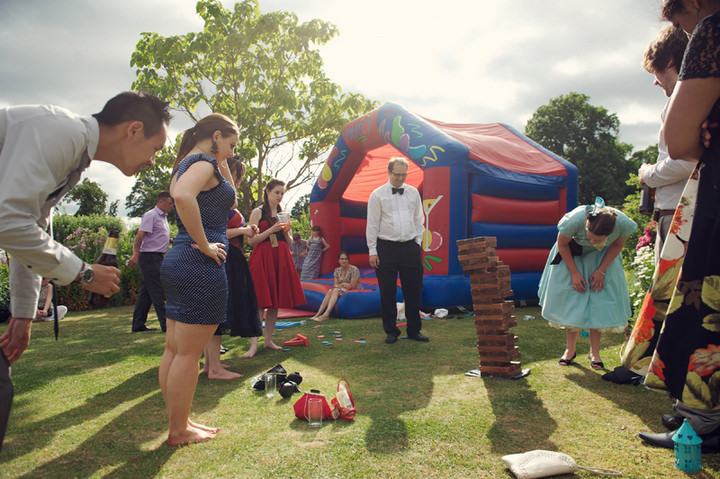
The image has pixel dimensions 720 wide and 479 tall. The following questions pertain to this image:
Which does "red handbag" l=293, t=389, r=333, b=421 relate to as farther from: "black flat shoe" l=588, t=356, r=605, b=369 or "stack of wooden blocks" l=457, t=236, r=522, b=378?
"black flat shoe" l=588, t=356, r=605, b=369

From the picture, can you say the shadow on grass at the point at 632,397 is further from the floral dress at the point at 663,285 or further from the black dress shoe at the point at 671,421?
the floral dress at the point at 663,285

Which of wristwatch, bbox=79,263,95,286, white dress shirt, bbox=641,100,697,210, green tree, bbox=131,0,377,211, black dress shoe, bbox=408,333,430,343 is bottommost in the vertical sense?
black dress shoe, bbox=408,333,430,343

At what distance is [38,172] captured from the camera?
4.36 feet

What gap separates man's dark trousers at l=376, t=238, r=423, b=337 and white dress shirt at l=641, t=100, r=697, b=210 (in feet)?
8.95

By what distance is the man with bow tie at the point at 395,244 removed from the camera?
5094mm

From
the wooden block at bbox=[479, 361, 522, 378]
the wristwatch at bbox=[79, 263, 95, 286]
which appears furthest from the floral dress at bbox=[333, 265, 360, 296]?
the wristwatch at bbox=[79, 263, 95, 286]

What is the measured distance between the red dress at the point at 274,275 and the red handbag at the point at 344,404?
6.53 feet

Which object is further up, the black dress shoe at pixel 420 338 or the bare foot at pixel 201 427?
the bare foot at pixel 201 427

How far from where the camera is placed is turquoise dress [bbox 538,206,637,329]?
3.64 m

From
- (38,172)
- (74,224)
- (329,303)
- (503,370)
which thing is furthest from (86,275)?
(74,224)

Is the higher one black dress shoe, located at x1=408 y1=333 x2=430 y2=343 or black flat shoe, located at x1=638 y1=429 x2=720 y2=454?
black flat shoe, located at x1=638 y1=429 x2=720 y2=454

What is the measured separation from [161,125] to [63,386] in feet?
9.27

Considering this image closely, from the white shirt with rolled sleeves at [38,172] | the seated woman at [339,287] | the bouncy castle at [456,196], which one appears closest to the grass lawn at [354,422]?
the white shirt with rolled sleeves at [38,172]

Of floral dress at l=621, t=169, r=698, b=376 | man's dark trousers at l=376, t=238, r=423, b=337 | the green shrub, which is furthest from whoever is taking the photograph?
the green shrub
